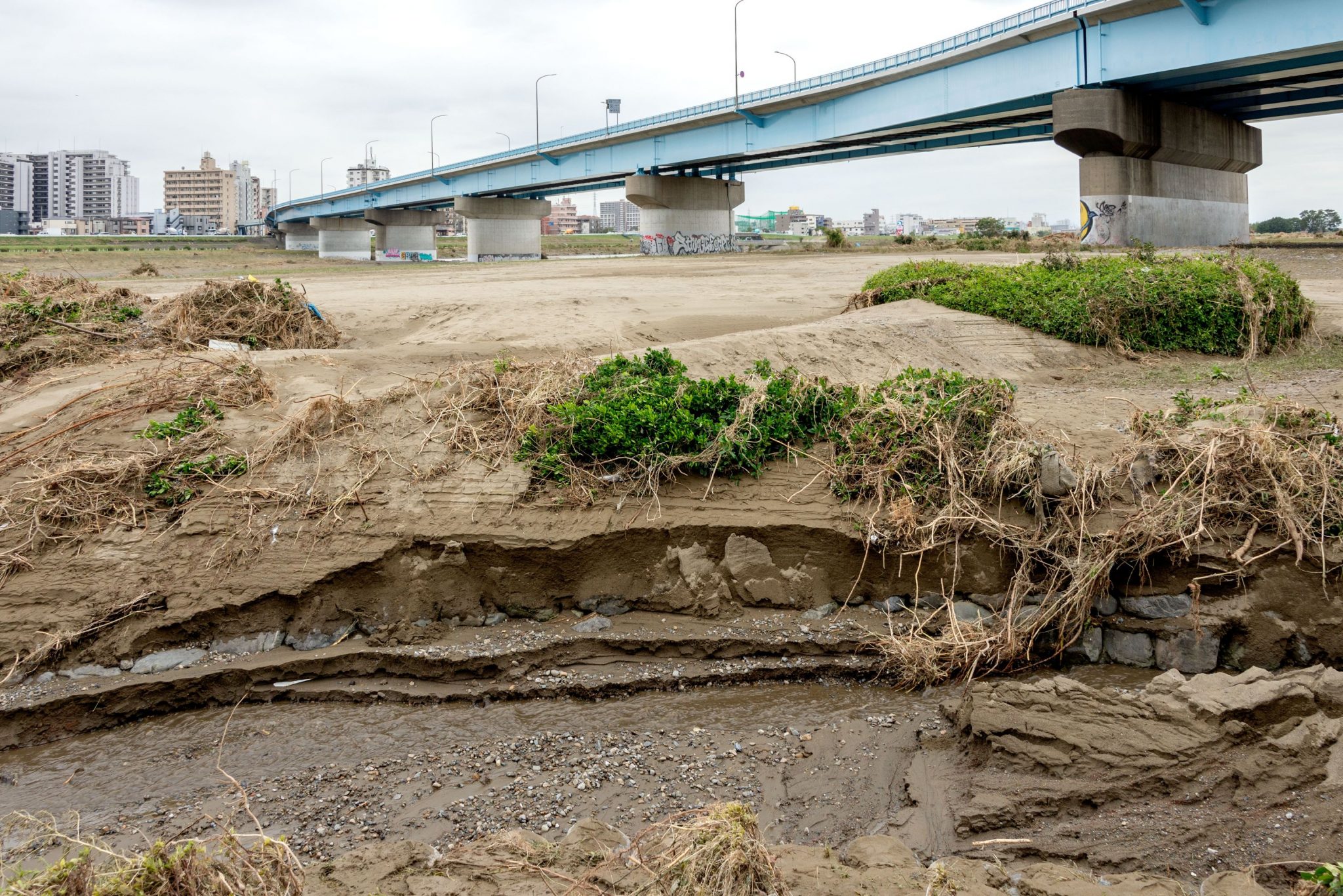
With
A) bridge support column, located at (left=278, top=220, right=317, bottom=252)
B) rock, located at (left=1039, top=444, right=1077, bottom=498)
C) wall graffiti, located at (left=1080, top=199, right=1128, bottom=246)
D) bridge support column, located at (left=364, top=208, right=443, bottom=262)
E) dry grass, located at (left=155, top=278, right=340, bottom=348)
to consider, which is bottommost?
rock, located at (left=1039, top=444, right=1077, bottom=498)

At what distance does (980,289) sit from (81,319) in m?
12.6

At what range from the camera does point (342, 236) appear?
77.8 meters

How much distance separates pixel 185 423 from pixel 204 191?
186 metres

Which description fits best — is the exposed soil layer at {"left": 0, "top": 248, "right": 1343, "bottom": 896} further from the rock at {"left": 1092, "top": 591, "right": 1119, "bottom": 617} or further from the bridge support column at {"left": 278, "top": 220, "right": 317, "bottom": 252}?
the bridge support column at {"left": 278, "top": 220, "right": 317, "bottom": 252}

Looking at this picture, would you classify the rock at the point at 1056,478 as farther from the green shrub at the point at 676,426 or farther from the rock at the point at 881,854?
the rock at the point at 881,854

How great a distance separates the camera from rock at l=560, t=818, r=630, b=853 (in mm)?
4684

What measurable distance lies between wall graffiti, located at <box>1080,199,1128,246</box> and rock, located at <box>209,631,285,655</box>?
2807 centimetres

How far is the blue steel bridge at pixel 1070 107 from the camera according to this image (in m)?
24.4

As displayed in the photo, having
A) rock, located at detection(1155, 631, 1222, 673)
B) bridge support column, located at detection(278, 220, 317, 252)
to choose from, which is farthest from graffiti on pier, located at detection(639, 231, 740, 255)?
bridge support column, located at detection(278, 220, 317, 252)

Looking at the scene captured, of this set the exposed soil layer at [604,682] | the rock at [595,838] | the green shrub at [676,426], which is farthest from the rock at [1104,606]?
the rock at [595,838]

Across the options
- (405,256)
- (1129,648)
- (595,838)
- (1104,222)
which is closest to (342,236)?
(405,256)

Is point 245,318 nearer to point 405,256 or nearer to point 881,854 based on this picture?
point 881,854

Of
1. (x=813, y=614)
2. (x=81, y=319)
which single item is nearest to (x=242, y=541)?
(x=813, y=614)

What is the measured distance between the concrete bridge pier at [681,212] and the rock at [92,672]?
132 ft
